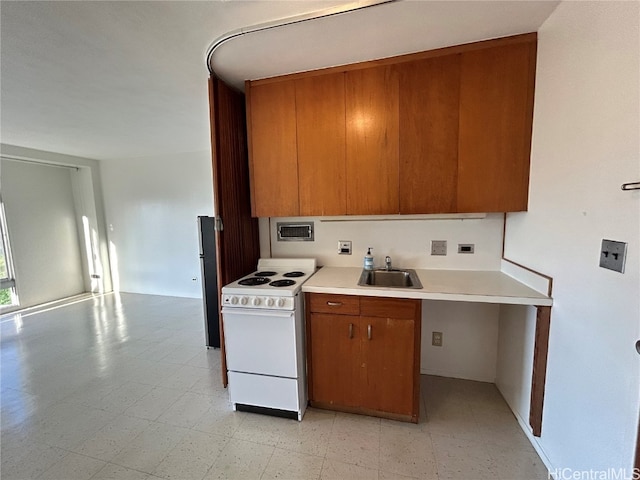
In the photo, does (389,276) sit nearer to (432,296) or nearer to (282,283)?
(432,296)

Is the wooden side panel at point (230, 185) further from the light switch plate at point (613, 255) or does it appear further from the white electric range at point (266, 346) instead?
the light switch plate at point (613, 255)

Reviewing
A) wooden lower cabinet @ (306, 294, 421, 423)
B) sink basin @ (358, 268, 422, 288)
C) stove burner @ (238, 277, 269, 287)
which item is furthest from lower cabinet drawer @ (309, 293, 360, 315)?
stove burner @ (238, 277, 269, 287)

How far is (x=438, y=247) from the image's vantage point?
2154mm

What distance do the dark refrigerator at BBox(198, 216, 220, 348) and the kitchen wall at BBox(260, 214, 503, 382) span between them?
1.28 metres

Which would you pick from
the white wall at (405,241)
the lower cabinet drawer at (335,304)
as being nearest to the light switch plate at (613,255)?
the white wall at (405,241)

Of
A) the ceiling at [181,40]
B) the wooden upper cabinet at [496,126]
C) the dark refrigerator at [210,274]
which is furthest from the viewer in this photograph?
Result: the dark refrigerator at [210,274]

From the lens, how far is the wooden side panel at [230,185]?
6.37 ft

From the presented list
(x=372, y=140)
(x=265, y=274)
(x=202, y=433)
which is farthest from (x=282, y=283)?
(x=372, y=140)

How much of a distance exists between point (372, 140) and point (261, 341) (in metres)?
1.59

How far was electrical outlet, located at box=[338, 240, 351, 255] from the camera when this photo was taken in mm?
2324

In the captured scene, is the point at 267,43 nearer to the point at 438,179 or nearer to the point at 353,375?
the point at 438,179

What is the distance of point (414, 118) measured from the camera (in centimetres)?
180

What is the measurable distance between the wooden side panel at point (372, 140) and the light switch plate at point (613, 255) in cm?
105

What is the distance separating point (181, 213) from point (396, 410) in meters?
4.40
